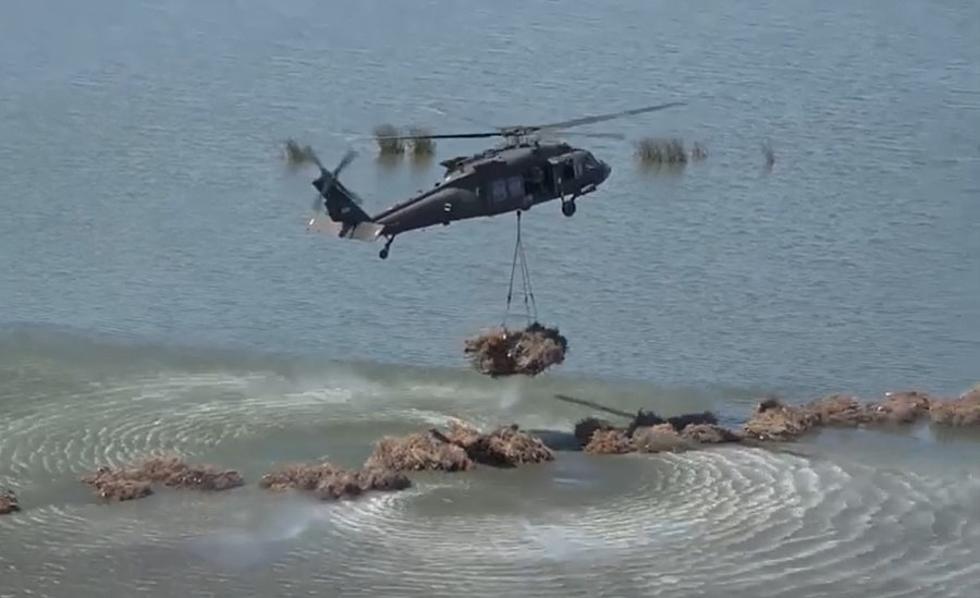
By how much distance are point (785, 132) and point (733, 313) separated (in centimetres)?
1322

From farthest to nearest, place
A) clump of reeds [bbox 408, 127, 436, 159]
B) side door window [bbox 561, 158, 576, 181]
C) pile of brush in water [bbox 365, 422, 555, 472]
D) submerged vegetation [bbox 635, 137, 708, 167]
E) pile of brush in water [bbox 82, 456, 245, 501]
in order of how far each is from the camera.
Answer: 1. clump of reeds [bbox 408, 127, 436, 159]
2. submerged vegetation [bbox 635, 137, 708, 167]
3. side door window [bbox 561, 158, 576, 181]
4. pile of brush in water [bbox 365, 422, 555, 472]
5. pile of brush in water [bbox 82, 456, 245, 501]

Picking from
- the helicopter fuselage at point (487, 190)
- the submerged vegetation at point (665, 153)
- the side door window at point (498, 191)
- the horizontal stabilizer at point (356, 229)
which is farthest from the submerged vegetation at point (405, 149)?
the horizontal stabilizer at point (356, 229)

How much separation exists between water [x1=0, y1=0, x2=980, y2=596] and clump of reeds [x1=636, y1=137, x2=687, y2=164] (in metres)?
0.59

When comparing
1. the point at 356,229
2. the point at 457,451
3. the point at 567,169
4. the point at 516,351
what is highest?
the point at 567,169

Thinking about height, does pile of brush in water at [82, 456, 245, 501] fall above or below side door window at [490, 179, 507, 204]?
below

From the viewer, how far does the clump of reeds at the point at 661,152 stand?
4481cm

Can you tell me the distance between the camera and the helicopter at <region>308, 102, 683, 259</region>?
95.6ft

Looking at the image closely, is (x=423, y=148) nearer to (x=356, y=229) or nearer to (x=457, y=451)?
(x=356, y=229)

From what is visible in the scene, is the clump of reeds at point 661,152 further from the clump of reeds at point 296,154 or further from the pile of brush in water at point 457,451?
the pile of brush in water at point 457,451

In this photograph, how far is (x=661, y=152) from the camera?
148 feet

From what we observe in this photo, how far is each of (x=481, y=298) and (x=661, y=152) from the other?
33.0ft

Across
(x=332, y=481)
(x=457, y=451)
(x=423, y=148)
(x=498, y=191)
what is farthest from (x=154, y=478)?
(x=423, y=148)

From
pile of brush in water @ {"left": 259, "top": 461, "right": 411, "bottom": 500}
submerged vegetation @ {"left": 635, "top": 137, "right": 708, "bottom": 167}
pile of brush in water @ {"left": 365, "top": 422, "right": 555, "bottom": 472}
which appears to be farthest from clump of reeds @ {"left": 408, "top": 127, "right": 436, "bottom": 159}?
pile of brush in water @ {"left": 259, "top": 461, "right": 411, "bottom": 500}

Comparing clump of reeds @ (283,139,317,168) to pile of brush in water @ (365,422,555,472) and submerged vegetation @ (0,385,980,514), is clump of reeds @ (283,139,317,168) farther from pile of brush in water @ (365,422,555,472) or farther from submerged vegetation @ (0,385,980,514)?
pile of brush in water @ (365,422,555,472)
